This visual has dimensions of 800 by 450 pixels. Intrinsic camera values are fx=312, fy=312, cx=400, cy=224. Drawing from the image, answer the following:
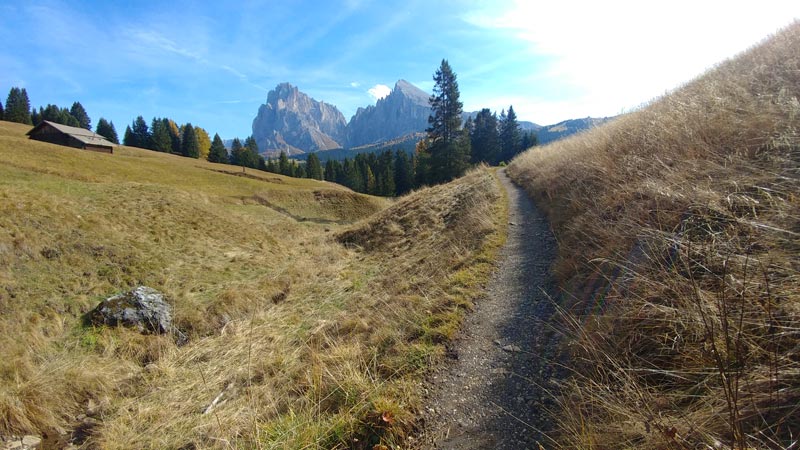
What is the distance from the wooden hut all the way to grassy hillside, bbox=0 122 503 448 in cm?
3478

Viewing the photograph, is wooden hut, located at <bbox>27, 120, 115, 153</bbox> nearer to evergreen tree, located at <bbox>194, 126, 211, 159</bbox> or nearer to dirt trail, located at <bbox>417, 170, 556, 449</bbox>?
evergreen tree, located at <bbox>194, 126, 211, 159</bbox>

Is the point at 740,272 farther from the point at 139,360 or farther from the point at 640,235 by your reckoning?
the point at 139,360

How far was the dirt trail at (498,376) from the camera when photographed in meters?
2.89

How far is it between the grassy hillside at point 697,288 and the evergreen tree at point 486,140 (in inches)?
2101

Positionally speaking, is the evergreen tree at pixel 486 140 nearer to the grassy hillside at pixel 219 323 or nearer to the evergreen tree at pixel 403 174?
the evergreen tree at pixel 403 174

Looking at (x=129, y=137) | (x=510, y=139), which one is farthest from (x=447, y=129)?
(x=129, y=137)

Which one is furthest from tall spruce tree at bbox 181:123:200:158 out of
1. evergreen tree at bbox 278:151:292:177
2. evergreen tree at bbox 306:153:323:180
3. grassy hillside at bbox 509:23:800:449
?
grassy hillside at bbox 509:23:800:449

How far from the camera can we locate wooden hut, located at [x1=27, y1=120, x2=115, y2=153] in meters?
44.3

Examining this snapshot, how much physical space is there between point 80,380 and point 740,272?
10.7 m

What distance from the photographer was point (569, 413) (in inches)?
99.5

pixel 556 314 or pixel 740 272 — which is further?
pixel 556 314

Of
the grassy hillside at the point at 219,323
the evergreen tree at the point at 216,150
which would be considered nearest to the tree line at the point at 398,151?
the evergreen tree at the point at 216,150

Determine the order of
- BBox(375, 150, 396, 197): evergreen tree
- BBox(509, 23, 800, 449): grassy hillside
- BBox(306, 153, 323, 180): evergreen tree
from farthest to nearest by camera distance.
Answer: BBox(306, 153, 323, 180): evergreen tree
BBox(375, 150, 396, 197): evergreen tree
BBox(509, 23, 800, 449): grassy hillside

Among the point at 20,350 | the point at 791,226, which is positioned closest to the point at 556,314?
the point at 791,226
